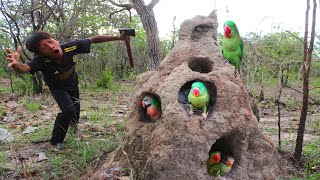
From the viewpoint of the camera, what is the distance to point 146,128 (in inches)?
106

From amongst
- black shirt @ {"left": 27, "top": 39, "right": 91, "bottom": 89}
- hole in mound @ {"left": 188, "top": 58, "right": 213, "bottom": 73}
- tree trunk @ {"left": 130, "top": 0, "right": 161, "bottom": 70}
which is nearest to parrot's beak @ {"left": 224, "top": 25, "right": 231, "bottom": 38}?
hole in mound @ {"left": 188, "top": 58, "right": 213, "bottom": 73}

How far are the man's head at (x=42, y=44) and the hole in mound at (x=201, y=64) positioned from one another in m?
1.47

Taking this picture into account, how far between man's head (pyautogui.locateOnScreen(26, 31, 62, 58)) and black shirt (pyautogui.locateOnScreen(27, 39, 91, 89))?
98mm

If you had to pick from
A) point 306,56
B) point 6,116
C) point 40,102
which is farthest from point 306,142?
point 40,102

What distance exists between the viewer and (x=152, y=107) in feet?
8.73

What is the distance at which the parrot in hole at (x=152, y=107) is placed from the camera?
266 centimetres

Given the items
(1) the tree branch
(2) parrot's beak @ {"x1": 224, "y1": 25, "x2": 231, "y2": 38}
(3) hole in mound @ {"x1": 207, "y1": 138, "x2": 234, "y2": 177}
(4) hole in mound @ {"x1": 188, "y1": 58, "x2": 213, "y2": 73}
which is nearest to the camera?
(2) parrot's beak @ {"x1": 224, "y1": 25, "x2": 231, "y2": 38}

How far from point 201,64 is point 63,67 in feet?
5.24

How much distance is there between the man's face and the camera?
10.6ft

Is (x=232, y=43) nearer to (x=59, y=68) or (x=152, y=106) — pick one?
(x=152, y=106)

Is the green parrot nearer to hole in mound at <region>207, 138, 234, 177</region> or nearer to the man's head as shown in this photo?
hole in mound at <region>207, 138, 234, 177</region>

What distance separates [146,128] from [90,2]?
6.99m

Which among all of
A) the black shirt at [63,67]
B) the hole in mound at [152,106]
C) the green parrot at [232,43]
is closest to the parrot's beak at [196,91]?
the green parrot at [232,43]

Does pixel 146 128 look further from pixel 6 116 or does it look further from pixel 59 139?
pixel 6 116
